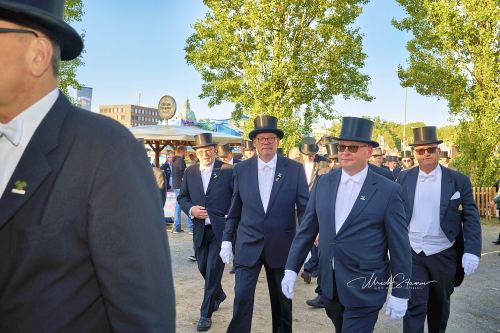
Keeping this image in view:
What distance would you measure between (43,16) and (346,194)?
3.32 meters

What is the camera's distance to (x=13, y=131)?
1.41 meters

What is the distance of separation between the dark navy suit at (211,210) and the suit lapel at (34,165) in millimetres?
5023

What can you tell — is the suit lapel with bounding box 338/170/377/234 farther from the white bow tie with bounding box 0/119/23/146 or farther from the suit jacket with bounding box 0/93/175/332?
the white bow tie with bounding box 0/119/23/146

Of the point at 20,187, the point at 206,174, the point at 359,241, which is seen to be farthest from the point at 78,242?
the point at 206,174

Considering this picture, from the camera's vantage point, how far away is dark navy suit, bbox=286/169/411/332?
3930 mm

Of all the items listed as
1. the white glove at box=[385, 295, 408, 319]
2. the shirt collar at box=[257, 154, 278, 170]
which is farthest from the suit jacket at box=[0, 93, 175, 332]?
the shirt collar at box=[257, 154, 278, 170]

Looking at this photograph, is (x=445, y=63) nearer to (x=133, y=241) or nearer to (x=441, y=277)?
(x=441, y=277)

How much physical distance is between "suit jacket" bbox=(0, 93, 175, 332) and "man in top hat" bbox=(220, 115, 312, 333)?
3.83 metres

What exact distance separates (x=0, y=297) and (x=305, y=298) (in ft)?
21.3

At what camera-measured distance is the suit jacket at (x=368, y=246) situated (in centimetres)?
393

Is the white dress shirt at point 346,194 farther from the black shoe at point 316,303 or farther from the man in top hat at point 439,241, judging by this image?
the black shoe at point 316,303

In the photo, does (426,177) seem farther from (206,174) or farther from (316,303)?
(206,174)

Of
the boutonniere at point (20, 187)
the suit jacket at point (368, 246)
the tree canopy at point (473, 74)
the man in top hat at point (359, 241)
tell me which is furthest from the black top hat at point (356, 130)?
the tree canopy at point (473, 74)

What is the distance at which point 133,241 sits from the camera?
1.35 metres
